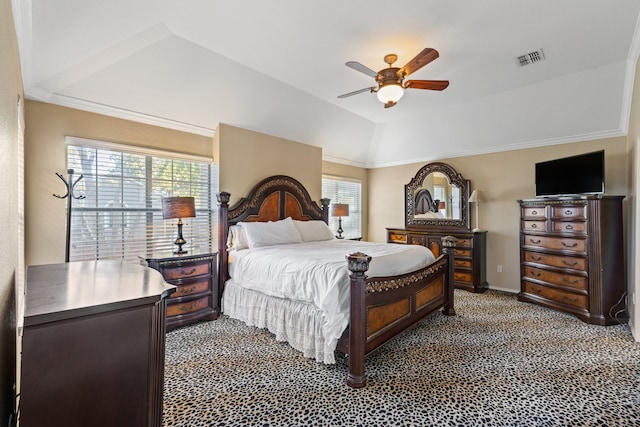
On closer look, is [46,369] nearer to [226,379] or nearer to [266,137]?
[226,379]

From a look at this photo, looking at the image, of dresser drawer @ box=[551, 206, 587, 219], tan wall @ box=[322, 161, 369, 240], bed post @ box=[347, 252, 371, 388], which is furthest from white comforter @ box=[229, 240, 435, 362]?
tan wall @ box=[322, 161, 369, 240]

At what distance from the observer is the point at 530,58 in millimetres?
3463

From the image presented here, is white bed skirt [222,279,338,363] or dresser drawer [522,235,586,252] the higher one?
dresser drawer [522,235,586,252]

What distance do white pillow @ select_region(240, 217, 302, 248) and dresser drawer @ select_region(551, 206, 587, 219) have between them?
11.6 feet

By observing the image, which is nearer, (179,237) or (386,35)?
(386,35)

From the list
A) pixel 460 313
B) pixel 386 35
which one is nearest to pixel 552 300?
pixel 460 313

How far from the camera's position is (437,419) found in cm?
196

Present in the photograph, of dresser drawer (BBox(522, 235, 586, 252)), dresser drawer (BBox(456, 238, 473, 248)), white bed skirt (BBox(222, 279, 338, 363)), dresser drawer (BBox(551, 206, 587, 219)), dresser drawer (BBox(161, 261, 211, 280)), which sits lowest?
white bed skirt (BBox(222, 279, 338, 363))

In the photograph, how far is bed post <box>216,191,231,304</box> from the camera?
396 cm

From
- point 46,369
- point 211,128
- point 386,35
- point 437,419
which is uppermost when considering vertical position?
point 386,35

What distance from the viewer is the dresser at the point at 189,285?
337 cm

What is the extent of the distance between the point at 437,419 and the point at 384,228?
4.98 metres

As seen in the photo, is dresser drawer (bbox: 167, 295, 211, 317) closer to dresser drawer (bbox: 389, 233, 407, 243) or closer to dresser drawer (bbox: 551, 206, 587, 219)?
dresser drawer (bbox: 389, 233, 407, 243)

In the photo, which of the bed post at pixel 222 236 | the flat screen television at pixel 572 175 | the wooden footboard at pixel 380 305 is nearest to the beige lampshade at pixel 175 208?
the bed post at pixel 222 236
